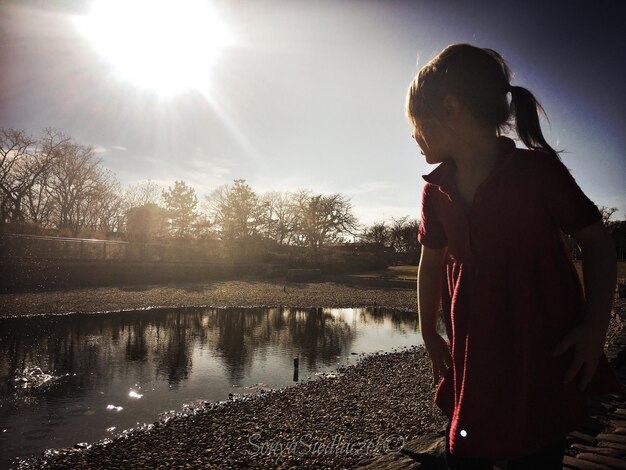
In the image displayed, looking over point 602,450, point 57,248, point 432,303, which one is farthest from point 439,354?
point 57,248

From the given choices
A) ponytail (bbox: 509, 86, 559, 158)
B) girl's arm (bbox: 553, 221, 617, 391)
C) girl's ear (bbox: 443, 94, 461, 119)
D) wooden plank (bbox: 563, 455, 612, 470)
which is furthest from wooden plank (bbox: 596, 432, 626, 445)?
girl's ear (bbox: 443, 94, 461, 119)

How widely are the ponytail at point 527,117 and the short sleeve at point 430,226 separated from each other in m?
0.36

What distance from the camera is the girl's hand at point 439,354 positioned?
154 cm

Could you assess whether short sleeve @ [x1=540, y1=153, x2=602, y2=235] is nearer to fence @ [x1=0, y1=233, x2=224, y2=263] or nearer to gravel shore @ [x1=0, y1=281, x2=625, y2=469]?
gravel shore @ [x1=0, y1=281, x2=625, y2=469]

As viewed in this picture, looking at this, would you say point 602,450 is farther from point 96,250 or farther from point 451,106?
point 96,250

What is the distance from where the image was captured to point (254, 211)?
45.8m

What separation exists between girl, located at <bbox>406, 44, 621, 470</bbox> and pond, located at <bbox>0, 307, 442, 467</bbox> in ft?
26.9

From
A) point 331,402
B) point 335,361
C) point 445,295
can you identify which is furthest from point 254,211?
point 445,295

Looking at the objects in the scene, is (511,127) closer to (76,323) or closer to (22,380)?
(22,380)

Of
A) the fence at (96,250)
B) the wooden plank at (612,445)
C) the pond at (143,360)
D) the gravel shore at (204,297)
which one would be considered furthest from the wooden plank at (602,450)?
the fence at (96,250)

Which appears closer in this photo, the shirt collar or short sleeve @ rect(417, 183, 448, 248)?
the shirt collar

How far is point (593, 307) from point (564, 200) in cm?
35

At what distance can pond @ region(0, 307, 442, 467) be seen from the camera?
8.12 meters

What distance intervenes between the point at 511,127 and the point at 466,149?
0.19 meters
